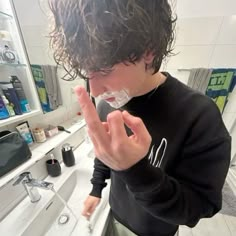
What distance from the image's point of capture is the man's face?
332 mm

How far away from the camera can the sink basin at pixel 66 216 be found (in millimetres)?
660

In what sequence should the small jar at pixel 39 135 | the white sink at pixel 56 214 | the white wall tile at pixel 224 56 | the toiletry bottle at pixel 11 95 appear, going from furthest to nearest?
the white wall tile at pixel 224 56, the small jar at pixel 39 135, the toiletry bottle at pixel 11 95, the white sink at pixel 56 214

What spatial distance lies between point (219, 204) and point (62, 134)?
3.20ft

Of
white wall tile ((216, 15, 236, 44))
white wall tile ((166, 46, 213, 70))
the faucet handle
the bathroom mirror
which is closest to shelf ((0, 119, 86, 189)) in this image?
the faucet handle

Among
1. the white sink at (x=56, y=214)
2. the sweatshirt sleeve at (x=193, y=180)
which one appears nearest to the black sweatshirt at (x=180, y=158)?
the sweatshirt sleeve at (x=193, y=180)

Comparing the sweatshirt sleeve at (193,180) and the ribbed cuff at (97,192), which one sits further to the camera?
the ribbed cuff at (97,192)

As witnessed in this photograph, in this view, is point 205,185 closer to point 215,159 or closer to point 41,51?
point 215,159

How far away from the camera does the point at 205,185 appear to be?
0.34 meters

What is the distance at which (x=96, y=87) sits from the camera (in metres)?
0.35

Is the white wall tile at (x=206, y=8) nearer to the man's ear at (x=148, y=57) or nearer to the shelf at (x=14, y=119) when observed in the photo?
the man's ear at (x=148, y=57)

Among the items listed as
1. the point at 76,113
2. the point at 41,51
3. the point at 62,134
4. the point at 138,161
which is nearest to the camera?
the point at 138,161

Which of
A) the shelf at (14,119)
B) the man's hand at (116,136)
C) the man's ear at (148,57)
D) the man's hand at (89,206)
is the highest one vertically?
the man's ear at (148,57)

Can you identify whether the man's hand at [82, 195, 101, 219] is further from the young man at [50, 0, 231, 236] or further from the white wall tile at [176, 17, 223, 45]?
the white wall tile at [176, 17, 223, 45]

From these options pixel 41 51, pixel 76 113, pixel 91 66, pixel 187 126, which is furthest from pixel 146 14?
pixel 76 113
